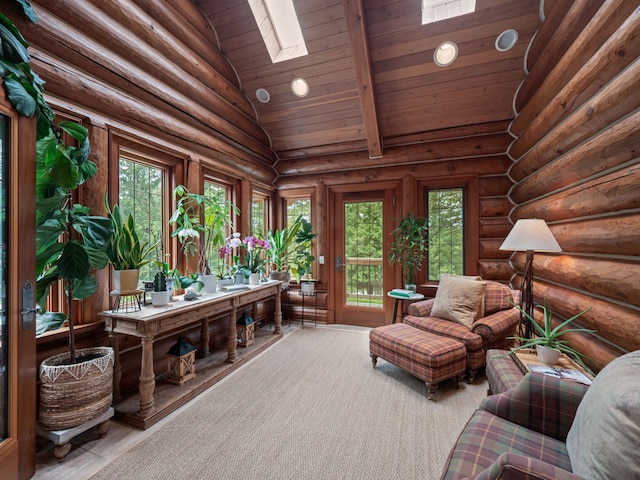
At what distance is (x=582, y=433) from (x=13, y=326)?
2743 millimetres

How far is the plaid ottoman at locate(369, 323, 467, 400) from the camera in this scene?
248 cm

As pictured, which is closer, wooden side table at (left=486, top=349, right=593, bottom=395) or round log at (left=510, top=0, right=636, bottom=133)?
round log at (left=510, top=0, right=636, bottom=133)

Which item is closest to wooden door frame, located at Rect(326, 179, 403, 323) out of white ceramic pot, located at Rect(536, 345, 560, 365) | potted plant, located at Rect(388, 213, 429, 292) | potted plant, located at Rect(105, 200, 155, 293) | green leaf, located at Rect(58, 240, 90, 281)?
potted plant, located at Rect(388, 213, 429, 292)

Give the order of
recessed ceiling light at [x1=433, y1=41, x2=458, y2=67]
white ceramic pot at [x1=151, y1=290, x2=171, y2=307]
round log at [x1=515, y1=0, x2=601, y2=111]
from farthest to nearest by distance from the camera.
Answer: recessed ceiling light at [x1=433, y1=41, x2=458, y2=67] → white ceramic pot at [x1=151, y1=290, x2=171, y2=307] → round log at [x1=515, y1=0, x2=601, y2=111]

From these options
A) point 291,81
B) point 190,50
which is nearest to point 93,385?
point 190,50

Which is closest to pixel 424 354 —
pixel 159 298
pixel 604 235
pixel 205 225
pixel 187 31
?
pixel 604 235

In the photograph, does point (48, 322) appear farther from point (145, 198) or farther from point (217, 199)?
point (217, 199)

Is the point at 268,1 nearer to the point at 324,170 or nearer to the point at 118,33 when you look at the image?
the point at 118,33

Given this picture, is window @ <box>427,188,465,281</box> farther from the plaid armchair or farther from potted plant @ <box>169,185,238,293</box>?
potted plant @ <box>169,185,238,293</box>

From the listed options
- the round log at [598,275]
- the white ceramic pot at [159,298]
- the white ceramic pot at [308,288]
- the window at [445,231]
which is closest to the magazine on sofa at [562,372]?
the round log at [598,275]

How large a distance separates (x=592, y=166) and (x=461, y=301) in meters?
1.63

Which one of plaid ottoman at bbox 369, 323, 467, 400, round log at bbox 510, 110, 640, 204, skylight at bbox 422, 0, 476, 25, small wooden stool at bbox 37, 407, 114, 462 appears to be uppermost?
skylight at bbox 422, 0, 476, 25

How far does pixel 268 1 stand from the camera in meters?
3.22

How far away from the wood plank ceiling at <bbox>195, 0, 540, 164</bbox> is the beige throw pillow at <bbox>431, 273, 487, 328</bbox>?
2.31m
